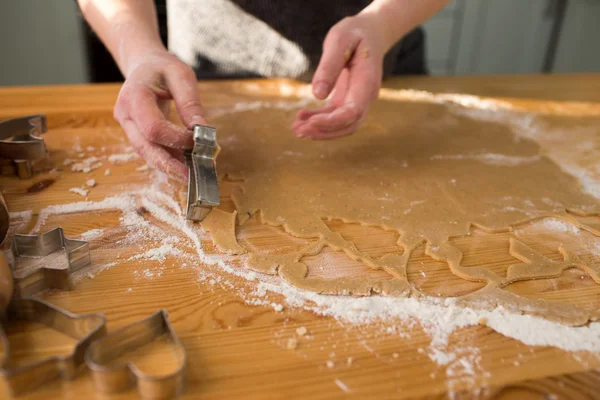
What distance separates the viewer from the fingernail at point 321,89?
97cm

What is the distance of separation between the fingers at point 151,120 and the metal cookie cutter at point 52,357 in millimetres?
353

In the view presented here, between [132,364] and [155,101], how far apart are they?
0.51 metres

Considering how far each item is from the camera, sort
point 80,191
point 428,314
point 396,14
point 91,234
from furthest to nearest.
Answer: point 396,14 → point 80,191 → point 91,234 → point 428,314

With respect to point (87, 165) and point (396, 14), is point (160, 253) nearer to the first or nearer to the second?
point (87, 165)

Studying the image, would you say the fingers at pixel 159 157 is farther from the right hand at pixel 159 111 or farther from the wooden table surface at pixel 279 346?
the wooden table surface at pixel 279 346

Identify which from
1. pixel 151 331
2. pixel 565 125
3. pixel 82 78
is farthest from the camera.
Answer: pixel 82 78

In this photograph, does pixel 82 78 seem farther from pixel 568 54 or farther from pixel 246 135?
pixel 568 54

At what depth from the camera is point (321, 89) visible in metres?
0.97

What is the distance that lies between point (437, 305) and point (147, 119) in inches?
22.1

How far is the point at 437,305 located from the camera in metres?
0.64

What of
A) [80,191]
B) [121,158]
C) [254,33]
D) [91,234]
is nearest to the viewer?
[91,234]

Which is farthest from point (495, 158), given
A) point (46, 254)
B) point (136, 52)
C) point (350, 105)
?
point (46, 254)

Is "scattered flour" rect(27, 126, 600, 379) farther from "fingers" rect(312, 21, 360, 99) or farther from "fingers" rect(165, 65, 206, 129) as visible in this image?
"fingers" rect(312, 21, 360, 99)

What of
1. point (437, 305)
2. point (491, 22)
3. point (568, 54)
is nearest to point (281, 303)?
point (437, 305)
